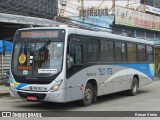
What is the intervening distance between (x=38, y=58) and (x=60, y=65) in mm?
847

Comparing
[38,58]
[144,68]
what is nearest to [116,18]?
[144,68]

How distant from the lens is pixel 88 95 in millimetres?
12938

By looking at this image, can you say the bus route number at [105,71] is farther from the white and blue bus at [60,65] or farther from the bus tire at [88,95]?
the bus tire at [88,95]

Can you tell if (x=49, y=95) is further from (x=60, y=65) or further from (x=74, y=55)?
(x=74, y=55)

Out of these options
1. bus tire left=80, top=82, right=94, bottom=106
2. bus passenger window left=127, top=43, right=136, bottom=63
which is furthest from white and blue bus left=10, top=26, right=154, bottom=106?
bus passenger window left=127, top=43, right=136, bottom=63

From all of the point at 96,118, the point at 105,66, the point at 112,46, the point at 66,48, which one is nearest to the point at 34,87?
the point at 66,48

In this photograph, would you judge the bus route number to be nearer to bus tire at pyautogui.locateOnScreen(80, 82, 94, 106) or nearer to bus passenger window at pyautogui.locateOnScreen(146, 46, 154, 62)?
bus tire at pyautogui.locateOnScreen(80, 82, 94, 106)

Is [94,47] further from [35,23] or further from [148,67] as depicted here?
[35,23]

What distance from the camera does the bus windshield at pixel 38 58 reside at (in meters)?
11.5

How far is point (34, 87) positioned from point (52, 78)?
69cm

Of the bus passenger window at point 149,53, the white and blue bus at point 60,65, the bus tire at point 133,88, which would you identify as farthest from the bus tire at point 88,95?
the bus passenger window at point 149,53

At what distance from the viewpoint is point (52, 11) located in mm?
37031

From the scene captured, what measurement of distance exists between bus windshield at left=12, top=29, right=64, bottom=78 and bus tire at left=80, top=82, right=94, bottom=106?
1838mm

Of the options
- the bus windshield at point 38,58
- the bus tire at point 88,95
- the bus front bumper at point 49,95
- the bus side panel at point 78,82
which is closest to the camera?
the bus front bumper at point 49,95
